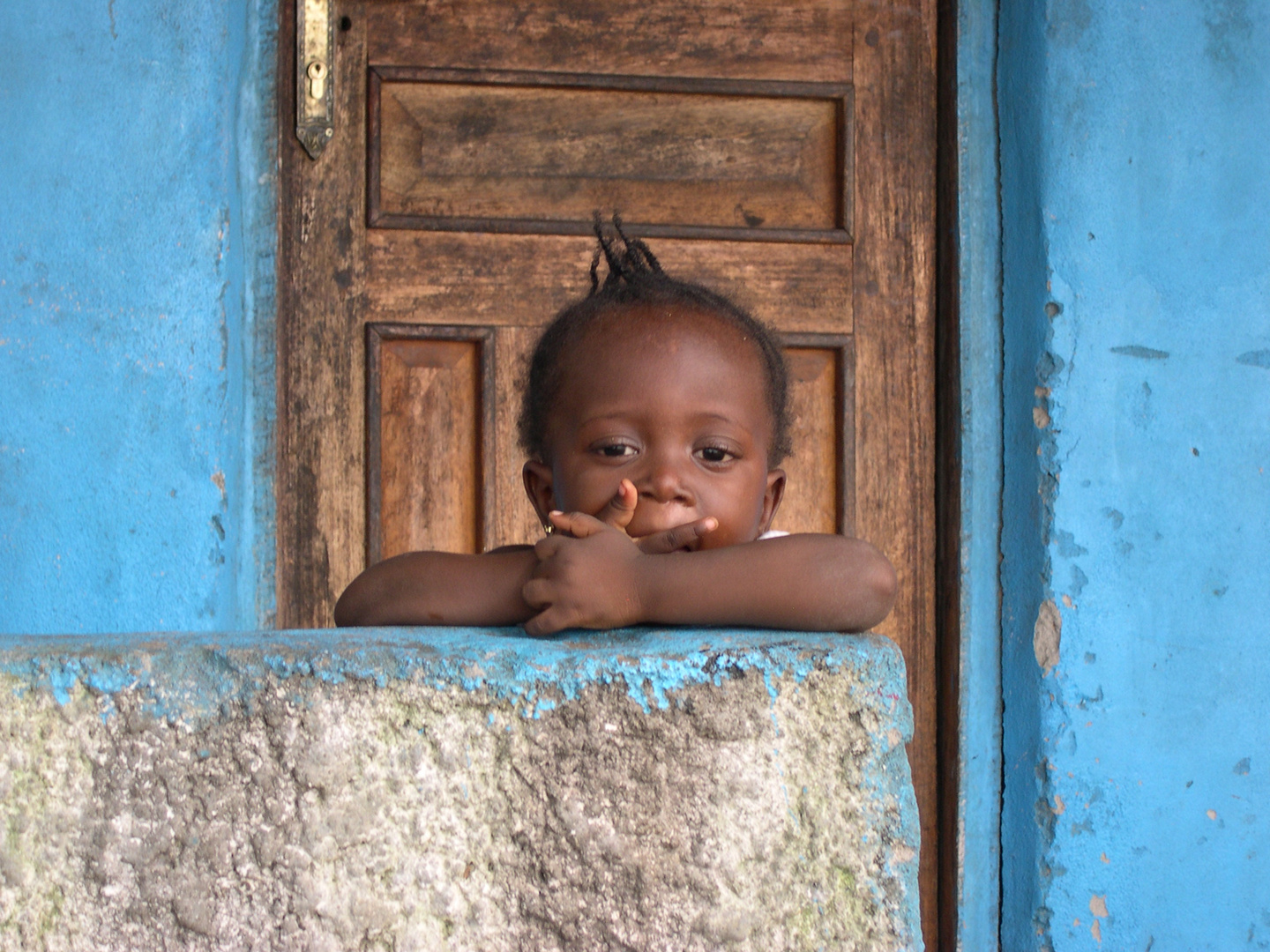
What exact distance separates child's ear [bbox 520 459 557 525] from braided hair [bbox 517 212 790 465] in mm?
27

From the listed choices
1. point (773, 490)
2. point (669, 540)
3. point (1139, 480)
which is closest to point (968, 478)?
point (1139, 480)

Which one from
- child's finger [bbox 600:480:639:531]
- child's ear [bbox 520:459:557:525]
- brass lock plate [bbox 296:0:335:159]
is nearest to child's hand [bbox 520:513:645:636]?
child's finger [bbox 600:480:639:531]

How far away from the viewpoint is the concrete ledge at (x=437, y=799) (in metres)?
0.89

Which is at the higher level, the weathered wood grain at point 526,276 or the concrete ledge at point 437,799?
the weathered wood grain at point 526,276

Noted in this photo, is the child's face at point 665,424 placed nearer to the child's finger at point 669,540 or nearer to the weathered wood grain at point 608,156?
the child's finger at point 669,540

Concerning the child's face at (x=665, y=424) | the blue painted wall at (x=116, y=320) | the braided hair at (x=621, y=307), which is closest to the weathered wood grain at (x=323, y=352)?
the blue painted wall at (x=116, y=320)

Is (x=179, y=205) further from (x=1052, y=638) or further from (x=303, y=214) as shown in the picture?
(x=1052, y=638)

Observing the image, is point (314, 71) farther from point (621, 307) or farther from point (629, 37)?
point (621, 307)

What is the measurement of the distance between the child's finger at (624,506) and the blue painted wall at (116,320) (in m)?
1.04

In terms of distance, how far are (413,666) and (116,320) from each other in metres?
1.52

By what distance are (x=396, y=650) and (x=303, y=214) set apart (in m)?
1.65

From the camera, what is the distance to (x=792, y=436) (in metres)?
2.39

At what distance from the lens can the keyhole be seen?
226cm

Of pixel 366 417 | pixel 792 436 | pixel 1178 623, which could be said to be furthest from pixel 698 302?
pixel 1178 623
